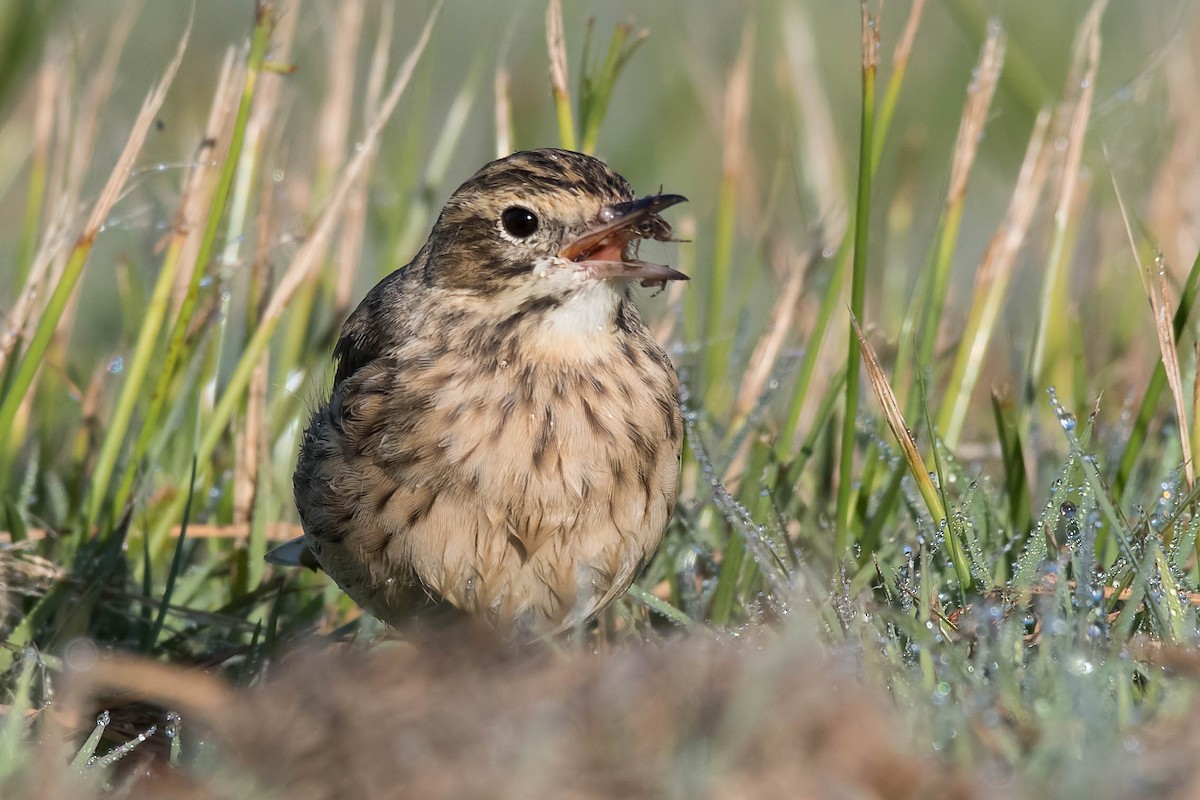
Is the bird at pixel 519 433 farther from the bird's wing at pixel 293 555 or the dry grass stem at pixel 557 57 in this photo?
the dry grass stem at pixel 557 57

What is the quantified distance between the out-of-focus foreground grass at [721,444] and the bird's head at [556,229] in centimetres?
52

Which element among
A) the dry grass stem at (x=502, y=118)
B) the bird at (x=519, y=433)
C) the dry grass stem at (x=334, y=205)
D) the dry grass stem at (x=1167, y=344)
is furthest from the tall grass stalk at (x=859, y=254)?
the dry grass stem at (x=502, y=118)

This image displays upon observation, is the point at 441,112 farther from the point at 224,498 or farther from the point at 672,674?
the point at 672,674

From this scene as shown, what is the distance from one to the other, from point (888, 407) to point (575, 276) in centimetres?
75

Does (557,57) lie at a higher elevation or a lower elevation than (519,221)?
higher

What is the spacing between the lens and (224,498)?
475cm

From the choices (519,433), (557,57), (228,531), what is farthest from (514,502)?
(557,57)

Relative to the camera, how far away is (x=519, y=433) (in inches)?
147

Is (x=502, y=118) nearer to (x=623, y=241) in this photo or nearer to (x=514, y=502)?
(x=623, y=241)

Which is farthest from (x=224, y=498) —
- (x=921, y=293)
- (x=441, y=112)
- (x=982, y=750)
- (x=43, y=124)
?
(x=441, y=112)

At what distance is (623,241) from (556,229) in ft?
0.51

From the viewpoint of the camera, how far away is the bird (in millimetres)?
3678

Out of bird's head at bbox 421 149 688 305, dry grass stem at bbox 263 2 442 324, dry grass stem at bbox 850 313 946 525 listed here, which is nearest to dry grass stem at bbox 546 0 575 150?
dry grass stem at bbox 263 2 442 324

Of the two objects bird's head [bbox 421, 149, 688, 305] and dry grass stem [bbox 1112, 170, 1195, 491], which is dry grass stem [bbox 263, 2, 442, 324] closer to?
bird's head [bbox 421, 149, 688, 305]
